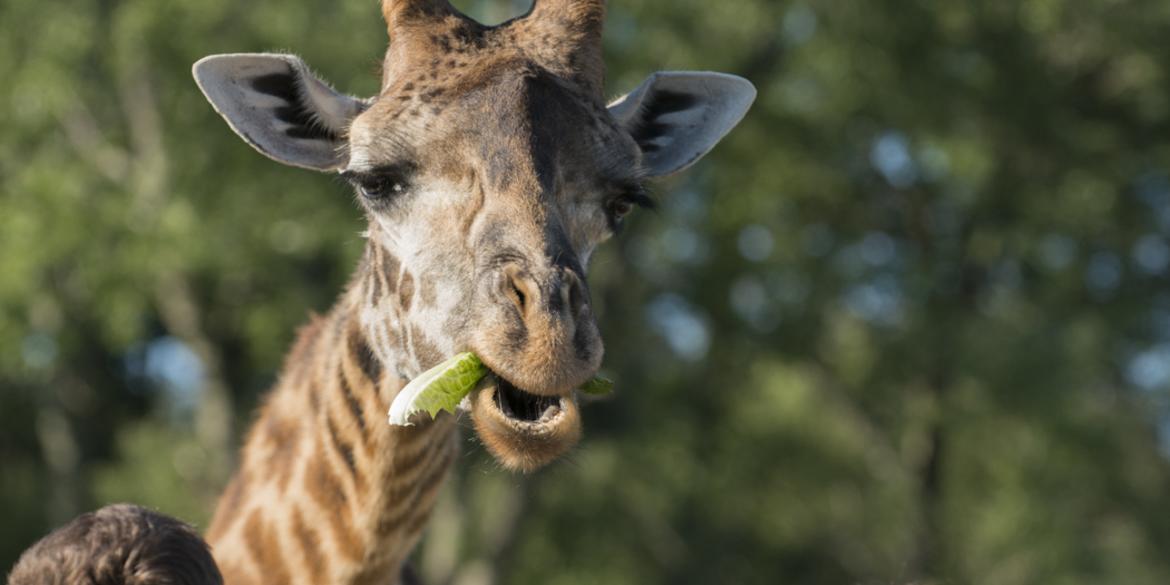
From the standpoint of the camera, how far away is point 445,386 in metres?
4.49

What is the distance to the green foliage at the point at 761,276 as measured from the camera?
69.5 feet

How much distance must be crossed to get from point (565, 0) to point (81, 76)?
17.7 metres

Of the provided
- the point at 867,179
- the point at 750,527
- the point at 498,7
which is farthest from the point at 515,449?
the point at 750,527

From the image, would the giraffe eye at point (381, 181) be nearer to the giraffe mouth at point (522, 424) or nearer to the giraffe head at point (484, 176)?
the giraffe head at point (484, 176)

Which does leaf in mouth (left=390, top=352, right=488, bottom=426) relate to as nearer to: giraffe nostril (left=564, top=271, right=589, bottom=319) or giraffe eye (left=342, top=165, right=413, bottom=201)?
giraffe nostril (left=564, top=271, right=589, bottom=319)

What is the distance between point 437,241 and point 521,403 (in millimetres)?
665

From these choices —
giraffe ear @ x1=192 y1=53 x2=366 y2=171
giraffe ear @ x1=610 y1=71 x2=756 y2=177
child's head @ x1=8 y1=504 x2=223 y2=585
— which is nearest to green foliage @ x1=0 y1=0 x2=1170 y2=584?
giraffe ear @ x1=610 y1=71 x2=756 y2=177

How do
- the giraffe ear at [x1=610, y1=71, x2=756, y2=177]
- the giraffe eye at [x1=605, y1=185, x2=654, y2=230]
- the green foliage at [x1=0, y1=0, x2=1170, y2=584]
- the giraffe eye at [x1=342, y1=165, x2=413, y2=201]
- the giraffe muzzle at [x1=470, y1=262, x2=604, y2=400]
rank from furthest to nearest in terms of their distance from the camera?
the green foliage at [x1=0, y1=0, x2=1170, y2=584], the giraffe ear at [x1=610, y1=71, x2=756, y2=177], the giraffe eye at [x1=605, y1=185, x2=654, y2=230], the giraffe eye at [x1=342, y1=165, x2=413, y2=201], the giraffe muzzle at [x1=470, y1=262, x2=604, y2=400]

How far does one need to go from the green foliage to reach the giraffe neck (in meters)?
13.9

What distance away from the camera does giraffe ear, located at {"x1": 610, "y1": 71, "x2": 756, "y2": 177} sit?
590cm

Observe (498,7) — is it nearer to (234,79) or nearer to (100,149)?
(100,149)

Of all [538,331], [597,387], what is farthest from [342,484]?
[538,331]

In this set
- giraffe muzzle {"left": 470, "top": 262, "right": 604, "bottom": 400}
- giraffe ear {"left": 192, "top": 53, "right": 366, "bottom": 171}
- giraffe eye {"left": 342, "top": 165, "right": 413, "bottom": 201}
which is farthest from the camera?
giraffe ear {"left": 192, "top": 53, "right": 366, "bottom": 171}

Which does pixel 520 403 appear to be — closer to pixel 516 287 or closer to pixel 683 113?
pixel 516 287
